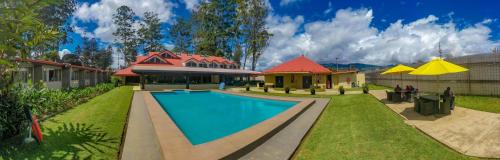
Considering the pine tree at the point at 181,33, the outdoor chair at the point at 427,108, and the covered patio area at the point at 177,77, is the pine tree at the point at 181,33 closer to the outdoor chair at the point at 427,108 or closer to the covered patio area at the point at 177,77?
the covered patio area at the point at 177,77

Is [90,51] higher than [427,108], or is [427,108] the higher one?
[90,51]

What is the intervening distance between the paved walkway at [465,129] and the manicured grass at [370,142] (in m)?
0.39

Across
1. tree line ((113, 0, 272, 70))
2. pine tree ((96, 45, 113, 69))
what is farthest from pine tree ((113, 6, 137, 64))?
pine tree ((96, 45, 113, 69))

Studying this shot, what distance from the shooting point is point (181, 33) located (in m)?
62.1

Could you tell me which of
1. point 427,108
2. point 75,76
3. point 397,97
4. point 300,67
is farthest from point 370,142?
point 75,76

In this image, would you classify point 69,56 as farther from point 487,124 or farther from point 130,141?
point 487,124

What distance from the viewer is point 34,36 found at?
577cm

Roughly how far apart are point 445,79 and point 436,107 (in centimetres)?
778

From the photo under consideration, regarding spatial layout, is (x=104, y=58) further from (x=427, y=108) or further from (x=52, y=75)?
(x=427, y=108)

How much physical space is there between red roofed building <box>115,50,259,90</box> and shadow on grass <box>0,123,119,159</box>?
814 inches

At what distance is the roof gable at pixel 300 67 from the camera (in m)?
31.7

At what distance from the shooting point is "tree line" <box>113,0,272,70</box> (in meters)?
42.8

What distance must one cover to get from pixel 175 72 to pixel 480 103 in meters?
27.6

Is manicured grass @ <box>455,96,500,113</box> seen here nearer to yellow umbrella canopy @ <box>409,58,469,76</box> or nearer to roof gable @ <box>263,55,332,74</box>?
yellow umbrella canopy @ <box>409,58,469,76</box>
